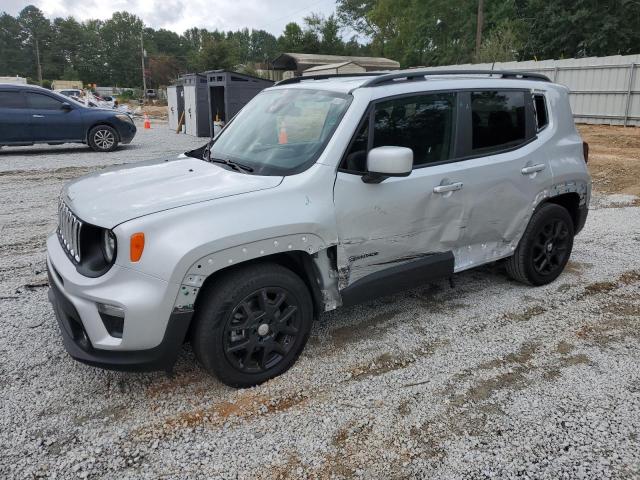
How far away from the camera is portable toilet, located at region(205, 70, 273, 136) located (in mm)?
16406

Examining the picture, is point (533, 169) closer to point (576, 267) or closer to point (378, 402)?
point (576, 267)

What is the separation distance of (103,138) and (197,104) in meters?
5.11

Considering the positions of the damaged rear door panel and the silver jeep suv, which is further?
the damaged rear door panel

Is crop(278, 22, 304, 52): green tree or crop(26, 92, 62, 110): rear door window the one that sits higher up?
crop(278, 22, 304, 52): green tree

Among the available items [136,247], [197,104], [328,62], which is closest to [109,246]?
[136,247]

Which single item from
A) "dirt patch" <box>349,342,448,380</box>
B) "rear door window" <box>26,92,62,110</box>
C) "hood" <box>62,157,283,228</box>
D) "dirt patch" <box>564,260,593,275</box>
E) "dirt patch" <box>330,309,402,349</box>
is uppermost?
"rear door window" <box>26,92,62,110</box>

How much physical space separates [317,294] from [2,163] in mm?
11159

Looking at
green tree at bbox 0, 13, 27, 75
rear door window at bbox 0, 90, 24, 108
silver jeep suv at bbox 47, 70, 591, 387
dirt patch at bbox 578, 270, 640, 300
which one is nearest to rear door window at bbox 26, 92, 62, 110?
rear door window at bbox 0, 90, 24, 108

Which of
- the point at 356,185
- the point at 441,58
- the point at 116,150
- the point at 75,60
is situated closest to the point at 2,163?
the point at 116,150

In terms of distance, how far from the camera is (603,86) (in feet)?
56.8

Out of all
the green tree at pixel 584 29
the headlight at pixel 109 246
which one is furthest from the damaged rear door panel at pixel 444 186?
the green tree at pixel 584 29

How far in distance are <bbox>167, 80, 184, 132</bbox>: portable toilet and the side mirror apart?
19010mm

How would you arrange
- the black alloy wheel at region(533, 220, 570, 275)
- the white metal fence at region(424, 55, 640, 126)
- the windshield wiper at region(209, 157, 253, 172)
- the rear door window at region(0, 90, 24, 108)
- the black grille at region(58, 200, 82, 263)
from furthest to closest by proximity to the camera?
1. the white metal fence at region(424, 55, 640, 126)
2. the rear door window at region(0, 90, 24, 108)
3. the black alloy wheel at region(533, 220, 570, 275)
4. the windshield wiper at region(209, 157, 253, 172)
5. the black grille at region(58, 200, 82, 263)

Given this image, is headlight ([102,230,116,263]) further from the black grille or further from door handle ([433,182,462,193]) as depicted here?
door handle ([433,182,462,193])
